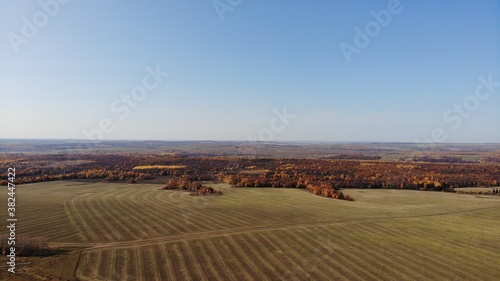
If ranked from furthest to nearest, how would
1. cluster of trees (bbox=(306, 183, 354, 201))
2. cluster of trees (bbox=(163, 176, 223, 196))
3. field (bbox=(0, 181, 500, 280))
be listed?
cluster of trees (bbox=(163, 176, 223, 196)) < cluster of trees (bbox=(306, 183, 354, 201)) < field (bbox=(0, 181, 500, 280))

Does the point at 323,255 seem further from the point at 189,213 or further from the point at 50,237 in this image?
the point at 50,237

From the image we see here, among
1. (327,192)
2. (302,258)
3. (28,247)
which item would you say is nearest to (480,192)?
(327,192)

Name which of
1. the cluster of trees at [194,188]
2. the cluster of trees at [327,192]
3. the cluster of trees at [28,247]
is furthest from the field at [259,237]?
the cluster of trees at [194,188]

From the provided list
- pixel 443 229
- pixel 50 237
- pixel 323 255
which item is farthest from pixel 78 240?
pixel 443 229

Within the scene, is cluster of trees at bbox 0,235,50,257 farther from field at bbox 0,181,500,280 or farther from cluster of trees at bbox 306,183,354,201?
cluster of trees at bbox 306,183,354,201

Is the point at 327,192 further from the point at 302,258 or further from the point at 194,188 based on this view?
the point at 302,258

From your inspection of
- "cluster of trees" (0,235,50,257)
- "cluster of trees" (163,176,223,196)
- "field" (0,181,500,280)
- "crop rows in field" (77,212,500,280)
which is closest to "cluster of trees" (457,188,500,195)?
"field" (0,181,500,280)

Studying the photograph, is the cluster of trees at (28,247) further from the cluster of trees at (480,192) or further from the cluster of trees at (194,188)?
the cluster of trees at (480,192)
